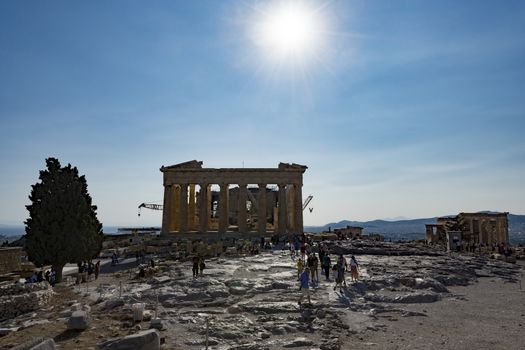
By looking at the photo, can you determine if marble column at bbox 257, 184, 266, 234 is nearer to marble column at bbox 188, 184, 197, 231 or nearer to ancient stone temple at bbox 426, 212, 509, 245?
marble column at bbox 188, 184, 197, 231

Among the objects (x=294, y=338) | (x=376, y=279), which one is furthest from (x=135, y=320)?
(x=376, y=279)

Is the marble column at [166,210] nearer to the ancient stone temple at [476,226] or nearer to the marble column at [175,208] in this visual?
the marble column at [175,208]

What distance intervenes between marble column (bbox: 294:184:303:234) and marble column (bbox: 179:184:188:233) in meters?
13.8

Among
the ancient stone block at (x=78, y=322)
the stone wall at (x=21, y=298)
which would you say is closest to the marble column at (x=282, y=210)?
the stone wall at (x=21, y=298)

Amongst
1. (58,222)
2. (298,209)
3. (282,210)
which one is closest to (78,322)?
(58,222)

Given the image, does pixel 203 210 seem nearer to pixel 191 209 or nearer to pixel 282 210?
pixel 191 209

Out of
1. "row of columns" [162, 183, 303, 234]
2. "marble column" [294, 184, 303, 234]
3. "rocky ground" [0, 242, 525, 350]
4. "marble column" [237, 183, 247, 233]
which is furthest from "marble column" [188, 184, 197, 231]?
"rocky ground" [0, 242, 525, 350]

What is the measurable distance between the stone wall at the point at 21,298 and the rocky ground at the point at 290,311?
2.08 feet

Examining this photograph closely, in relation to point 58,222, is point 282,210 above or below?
above

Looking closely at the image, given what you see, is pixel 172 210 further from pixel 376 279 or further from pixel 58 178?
pixel 376 279

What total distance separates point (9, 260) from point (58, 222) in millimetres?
7839

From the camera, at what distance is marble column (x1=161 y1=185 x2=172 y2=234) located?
4997 centimetres

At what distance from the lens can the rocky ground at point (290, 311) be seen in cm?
1323

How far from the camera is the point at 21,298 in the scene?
17812 millimetres
